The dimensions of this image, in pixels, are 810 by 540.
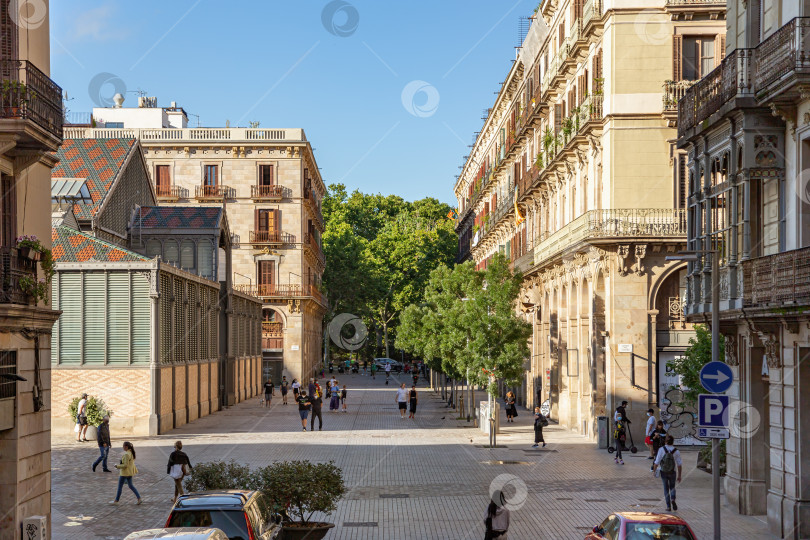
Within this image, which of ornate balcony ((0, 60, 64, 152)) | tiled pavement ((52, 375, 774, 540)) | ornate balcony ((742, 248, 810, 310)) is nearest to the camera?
ornate balcony ((0, 60, 64, 152))

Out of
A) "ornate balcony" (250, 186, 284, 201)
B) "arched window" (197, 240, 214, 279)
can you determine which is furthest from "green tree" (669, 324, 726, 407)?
"ornate balcony" (250, 186, 284, 201)

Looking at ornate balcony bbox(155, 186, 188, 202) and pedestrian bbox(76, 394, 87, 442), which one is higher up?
ornate balcony bbox(155, 186, 188, 202)

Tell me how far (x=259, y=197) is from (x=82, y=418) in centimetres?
4151

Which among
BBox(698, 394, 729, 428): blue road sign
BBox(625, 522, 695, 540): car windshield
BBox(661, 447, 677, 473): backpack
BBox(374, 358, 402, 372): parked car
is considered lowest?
BBox(374, 358, 402, 372): parked car

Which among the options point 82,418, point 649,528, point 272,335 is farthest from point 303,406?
point 272,335

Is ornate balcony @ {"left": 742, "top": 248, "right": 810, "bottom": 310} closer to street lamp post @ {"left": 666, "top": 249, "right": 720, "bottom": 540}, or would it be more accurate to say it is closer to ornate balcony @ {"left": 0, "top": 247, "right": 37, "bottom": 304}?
street lamp post @ {"left": 666, "top": 249, "right": 720, "bottom": 540}

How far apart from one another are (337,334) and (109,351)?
3070 inches

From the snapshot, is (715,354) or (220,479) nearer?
(220,479)

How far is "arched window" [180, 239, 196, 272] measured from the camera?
52.1 m

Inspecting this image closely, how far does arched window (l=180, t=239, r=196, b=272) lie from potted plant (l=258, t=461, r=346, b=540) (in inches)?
1422

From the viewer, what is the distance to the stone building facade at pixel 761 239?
1795cm

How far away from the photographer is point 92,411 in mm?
34562

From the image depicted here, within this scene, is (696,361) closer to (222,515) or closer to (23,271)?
(222,515)

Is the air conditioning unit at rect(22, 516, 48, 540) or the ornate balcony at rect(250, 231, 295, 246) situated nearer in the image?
the air conditioning unit at rect(22, 516, 48, 540)
